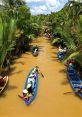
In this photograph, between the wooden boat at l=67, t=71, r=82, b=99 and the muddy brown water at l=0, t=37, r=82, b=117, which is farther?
the wooden boat at l=67, t=71, r=82, b=99

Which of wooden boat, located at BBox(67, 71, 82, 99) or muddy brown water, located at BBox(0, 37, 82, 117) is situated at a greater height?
wooden boat, located at BBox(67, 71, 82, 99)

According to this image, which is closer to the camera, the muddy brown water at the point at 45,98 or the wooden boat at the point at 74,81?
the muddy brown water at the point at 45,98

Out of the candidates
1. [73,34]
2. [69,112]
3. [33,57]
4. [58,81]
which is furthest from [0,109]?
[33,57]

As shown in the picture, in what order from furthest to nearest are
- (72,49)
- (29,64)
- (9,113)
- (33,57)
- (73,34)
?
(33,57) < (29,64) < (73,34) < (72,49) < (9,113)

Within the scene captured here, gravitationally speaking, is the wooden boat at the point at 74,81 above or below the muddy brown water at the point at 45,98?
above

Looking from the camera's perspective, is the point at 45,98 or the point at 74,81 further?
the point at 74,81

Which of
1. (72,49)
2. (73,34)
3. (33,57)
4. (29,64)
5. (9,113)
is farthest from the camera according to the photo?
(33,57)

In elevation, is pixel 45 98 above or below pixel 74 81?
below

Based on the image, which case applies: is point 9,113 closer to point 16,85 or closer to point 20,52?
point 16,85
